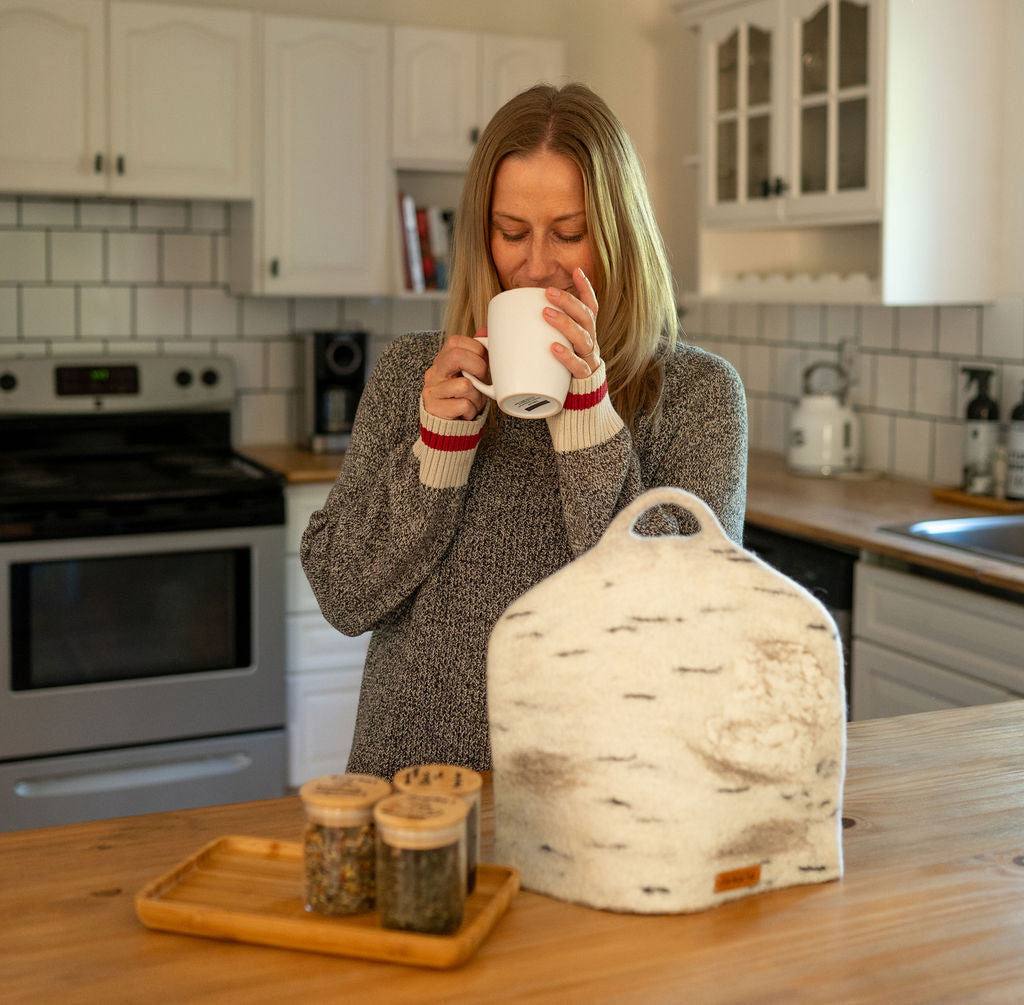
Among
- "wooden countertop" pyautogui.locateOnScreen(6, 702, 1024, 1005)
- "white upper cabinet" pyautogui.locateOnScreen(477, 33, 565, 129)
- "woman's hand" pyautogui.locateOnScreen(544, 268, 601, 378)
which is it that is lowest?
"wooden countertop" pyautogui.locateOnScreen(6, 702, 1024, 1005)

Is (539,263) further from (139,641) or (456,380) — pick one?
(139,641)

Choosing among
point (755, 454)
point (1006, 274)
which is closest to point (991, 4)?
point (1006, 274)

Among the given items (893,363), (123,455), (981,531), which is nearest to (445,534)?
(981,531)

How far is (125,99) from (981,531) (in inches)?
86.4

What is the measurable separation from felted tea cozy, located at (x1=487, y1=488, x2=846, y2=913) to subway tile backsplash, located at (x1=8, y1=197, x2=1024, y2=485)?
7.41ft

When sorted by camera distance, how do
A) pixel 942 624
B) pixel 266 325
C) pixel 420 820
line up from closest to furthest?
pixel 420 820 → pixel 942 624 → pixel 266 325

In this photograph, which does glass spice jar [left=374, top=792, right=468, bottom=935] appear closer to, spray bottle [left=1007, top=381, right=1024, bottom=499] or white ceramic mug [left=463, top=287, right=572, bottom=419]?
white ceramic mug [left=463, top=287, right=572, bottom=419]

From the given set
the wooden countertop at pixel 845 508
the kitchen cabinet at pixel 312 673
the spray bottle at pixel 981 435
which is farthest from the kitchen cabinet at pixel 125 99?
the spray bottle at pixel 981 435

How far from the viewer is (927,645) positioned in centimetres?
234

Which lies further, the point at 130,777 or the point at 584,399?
the point at 130,777

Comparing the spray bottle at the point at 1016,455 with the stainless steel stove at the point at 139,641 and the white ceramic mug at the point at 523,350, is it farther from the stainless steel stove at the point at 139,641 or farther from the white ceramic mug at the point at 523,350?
the white ceramic mug at the point at 523,350

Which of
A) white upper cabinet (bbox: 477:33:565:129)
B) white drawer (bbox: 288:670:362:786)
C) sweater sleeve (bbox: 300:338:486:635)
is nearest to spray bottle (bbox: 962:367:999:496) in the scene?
white upper cabinet (bbox: 477:33:565:129)

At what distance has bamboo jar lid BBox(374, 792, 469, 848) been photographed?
785 millimetres

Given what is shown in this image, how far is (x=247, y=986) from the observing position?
0.77 m
